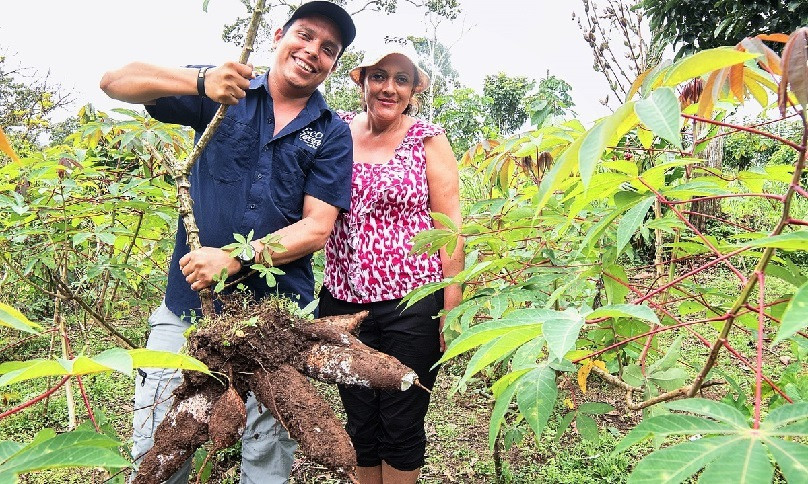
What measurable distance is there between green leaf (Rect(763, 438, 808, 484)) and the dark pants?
1.27 m

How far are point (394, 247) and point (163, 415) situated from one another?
80cm

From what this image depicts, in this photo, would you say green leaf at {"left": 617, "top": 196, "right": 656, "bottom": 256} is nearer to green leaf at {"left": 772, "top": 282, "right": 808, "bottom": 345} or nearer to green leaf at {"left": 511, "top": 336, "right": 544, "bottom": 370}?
green leaf at {"left": 511, "top": 336, "right": 544, "bottom": 370}

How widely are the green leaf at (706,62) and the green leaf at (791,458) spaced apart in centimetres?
37

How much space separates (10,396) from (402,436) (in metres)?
2.06

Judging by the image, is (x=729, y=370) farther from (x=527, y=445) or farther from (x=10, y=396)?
(x=10, y=396)

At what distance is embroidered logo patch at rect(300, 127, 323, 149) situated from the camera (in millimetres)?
1504

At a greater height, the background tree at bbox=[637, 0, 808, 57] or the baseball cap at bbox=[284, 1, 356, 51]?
the background tree at bbox=[637, 0, 808, 57]

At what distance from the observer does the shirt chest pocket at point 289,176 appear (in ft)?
4.82

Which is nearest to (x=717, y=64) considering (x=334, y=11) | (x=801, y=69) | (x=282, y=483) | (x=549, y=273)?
(x=801, y=69)

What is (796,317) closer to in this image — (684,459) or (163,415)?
(684,459)

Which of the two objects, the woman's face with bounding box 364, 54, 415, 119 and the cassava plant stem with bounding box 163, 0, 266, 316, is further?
the woman's face with bounding box 364, 54, 415, 119

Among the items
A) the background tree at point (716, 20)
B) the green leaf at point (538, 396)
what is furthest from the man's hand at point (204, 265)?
the background tree at point (716, 20)

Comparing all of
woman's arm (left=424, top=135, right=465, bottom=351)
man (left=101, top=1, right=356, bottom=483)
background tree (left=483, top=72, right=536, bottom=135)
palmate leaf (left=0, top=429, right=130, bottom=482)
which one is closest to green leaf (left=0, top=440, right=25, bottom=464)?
palmate leaf (left=0, top=429, right=130, bottom=482)

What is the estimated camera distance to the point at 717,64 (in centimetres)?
57
